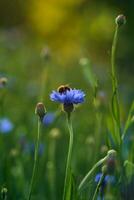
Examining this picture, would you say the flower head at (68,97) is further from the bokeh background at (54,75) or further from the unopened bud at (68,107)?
the bokeh background at (54,75)

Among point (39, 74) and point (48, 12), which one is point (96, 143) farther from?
point (48, 12)

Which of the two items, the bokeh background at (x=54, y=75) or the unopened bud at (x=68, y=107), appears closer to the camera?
the unopened bud at (x=68, y=107)

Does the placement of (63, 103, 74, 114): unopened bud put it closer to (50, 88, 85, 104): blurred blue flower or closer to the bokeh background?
(50, 88, 85, 104): blurred blue flower

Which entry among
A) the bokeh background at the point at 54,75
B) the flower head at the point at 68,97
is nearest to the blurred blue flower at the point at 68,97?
the flower head at the point at 68,97

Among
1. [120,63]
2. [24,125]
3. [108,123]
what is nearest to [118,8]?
[120,63]

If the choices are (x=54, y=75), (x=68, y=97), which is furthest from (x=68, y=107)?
(x=54, y=75)

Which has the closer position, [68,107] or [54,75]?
[68,107]

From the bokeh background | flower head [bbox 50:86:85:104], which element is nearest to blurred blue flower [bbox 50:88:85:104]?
flower head [bbox 50:86:85:104]

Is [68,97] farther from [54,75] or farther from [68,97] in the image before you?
[54,75]
